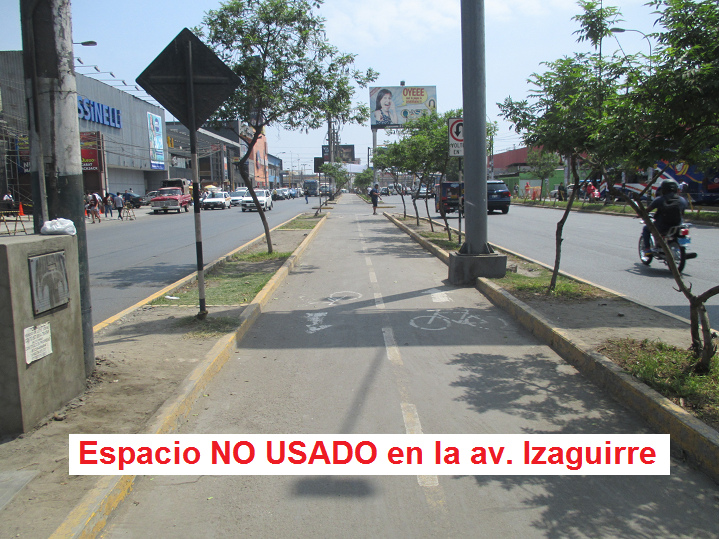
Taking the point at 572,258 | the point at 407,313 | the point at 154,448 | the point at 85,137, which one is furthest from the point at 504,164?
the point at 154,448

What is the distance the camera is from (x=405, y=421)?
4547 millimetres

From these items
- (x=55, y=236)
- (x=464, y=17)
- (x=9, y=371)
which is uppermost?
(x=464, y=17)

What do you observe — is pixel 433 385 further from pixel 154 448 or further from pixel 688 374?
pixel 154 448

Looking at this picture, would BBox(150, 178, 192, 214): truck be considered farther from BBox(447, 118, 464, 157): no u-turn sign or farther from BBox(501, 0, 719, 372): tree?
BBox(501, 0, 719, 372): tree

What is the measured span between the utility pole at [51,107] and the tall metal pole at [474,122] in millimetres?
7142

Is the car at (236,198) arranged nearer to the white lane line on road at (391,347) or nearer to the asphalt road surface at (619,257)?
the asphalt road surface at (619,257)

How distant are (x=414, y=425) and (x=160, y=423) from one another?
194 centimetres

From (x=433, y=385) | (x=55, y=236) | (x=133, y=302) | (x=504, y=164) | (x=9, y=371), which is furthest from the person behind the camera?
(x=504, y=164)

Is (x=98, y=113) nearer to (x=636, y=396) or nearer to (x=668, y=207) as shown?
(x=668, y=207)

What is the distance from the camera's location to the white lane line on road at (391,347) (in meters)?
6.21

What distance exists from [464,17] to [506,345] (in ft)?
21.4

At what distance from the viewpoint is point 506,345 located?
6703 millimetres

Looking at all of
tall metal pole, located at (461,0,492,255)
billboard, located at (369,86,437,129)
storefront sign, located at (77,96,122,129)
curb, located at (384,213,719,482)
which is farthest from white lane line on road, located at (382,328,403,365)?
billboard, located at (369,86,437,129)

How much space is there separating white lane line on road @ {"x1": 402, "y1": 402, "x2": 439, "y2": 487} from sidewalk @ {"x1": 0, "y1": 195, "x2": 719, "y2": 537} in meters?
0.03
